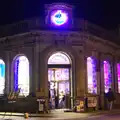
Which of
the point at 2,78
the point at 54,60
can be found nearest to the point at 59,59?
the point at 54,60

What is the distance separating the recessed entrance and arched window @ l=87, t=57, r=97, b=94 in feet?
5.92

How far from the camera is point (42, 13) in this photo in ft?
89.4

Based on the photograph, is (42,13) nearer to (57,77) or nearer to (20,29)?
(20,29)

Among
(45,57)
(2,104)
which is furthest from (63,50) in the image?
(2,104)

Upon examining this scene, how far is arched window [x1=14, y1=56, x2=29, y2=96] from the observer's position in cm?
2725

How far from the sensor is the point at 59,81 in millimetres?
28422

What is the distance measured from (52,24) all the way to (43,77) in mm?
4164

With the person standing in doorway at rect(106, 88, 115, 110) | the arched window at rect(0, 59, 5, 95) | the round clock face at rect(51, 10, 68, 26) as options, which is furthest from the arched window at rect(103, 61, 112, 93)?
the arched window at rect(0, 59, 5, 95)

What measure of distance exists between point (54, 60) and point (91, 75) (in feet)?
11.6

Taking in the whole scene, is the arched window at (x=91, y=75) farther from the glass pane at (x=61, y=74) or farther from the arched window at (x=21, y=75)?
the arched window at (x=21, y=75)

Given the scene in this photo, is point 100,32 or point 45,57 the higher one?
point 100,32

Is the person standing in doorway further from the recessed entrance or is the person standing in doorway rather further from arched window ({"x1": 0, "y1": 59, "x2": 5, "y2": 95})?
arched window ({"x1": 0, "y1": 59, "x2": 5, "y2": 95})

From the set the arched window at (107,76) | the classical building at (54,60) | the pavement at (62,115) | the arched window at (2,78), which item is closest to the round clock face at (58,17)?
the classical building at (54,60)

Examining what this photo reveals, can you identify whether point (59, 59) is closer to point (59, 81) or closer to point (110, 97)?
point (59, 81)
